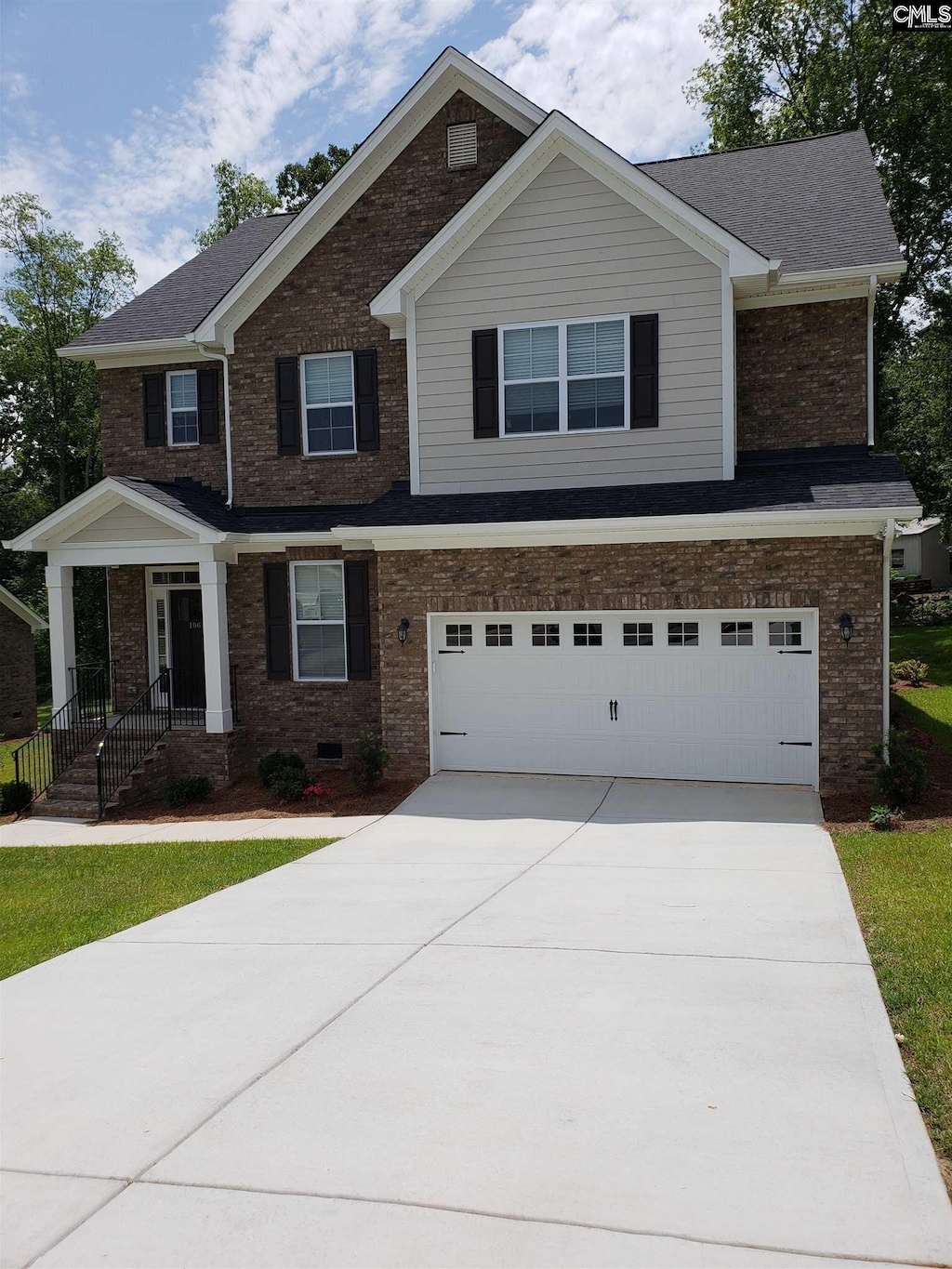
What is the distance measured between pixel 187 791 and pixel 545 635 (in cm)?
576

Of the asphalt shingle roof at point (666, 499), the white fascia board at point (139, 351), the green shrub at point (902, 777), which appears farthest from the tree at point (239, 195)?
the green shrub at point (902, 777)

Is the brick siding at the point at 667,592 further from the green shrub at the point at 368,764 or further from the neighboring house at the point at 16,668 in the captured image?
the neighboring house at the point at 16,668

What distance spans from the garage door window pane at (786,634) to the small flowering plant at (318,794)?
636 cm

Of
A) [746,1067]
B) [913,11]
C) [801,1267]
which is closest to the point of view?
[801,1267]

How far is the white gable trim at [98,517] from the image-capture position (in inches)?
583

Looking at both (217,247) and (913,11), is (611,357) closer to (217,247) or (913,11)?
(217,247)

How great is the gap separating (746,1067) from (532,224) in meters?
11.9

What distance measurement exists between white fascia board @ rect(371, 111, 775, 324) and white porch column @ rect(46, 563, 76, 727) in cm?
655

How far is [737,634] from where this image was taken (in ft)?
41.9

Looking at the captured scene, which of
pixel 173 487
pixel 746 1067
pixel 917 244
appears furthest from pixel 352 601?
pixel 917 244

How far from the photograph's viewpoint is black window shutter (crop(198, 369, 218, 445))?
1688cm

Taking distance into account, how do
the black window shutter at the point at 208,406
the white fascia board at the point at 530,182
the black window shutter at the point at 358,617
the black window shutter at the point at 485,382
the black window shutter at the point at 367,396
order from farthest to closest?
the black window shutter at the point at 208,406, the black window shutter at the point at 367,396, the black window shutter at the point at 358,617, the black window shutter at the point at 485,382, the white fascia board at the point at 530,182

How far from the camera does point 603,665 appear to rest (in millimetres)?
13398

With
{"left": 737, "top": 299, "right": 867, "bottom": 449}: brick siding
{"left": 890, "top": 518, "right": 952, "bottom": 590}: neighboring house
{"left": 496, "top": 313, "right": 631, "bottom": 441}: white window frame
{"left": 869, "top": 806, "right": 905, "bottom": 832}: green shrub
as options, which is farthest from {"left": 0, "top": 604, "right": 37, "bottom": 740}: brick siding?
{"left": 890, "top": 518, "right": 952, "bottom": 590}: neighboring house
